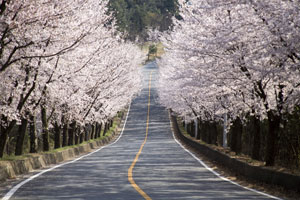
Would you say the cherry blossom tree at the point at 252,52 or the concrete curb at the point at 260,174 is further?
the concrete curb at the point at 260,174

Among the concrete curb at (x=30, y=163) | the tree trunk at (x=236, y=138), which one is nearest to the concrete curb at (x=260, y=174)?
the tree trunk at (x=236, y=138)

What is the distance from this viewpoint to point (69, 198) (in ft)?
34.9

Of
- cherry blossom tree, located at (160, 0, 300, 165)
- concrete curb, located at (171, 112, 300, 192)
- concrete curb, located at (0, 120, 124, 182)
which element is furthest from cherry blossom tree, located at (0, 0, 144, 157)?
concrete curb, located at (171, 112, 300, 192)

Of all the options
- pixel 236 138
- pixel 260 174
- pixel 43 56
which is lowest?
pixel 260 174

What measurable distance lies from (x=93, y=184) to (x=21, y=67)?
8.93 metres

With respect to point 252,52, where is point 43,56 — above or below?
below

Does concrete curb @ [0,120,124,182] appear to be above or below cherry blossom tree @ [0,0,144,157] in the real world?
below

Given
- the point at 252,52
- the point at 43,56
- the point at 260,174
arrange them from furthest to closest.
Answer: the point at 260,174 → the point at 43,56 → the point at 252,52

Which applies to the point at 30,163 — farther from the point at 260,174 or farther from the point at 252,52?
the point at 252,52

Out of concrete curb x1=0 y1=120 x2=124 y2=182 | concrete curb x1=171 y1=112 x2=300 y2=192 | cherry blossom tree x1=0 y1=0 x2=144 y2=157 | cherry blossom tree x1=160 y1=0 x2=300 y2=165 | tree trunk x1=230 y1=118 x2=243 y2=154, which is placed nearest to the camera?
cherry blossom tree x1=160 y1=0 x2=300 y2=165

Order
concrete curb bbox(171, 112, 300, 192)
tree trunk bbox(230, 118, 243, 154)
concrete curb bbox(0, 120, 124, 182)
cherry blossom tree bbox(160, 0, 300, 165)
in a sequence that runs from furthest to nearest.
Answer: tree trunk bbox(230, 118, 243, 154) < concrete curb bbox(0, 120, 124, 182) < concrete curb bbox(171, 112, 300, 192) < cherry blossom tree bbox(160, 0, 300, 165)

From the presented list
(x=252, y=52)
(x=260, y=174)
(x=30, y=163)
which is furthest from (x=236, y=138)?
(x=252, y=52)

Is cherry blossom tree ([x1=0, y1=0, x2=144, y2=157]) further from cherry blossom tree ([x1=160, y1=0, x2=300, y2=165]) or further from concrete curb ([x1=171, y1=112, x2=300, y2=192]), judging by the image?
concrete curb ([x1=171, y1=112, x2=300, y2=192])

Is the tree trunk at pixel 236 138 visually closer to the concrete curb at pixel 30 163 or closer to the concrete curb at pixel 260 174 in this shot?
the concrete curb at pixel 260 174
